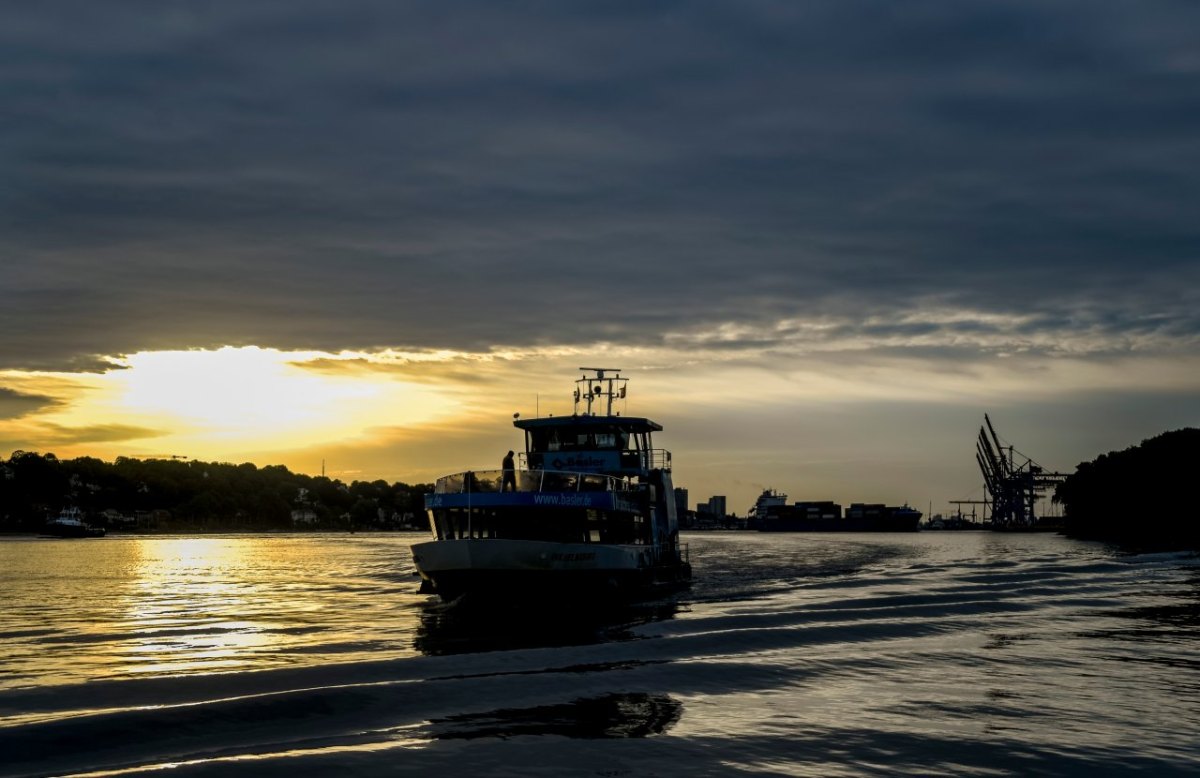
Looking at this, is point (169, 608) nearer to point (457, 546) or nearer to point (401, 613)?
point (401, 613)

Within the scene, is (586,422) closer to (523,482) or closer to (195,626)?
(523,482)

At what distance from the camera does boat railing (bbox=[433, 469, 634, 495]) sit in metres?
41.3

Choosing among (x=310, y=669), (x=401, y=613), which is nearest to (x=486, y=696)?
(x=310, y=669)

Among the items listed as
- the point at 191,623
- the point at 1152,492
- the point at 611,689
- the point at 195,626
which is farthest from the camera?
the point at 1152,492

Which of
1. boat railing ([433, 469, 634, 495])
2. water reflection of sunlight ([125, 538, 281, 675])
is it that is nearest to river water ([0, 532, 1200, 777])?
water reflection of sunlight ([125, 538, 281, 675])

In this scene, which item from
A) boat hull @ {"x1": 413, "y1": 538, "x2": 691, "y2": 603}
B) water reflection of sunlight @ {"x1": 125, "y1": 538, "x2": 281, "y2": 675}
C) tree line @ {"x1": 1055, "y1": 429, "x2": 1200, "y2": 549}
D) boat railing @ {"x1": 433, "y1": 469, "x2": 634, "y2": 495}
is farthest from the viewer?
tree line @ {"x1": 1055, "y1": 429, "x2": 1200, "y2": 549}

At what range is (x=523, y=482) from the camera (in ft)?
136

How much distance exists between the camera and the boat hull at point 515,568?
3991 cm

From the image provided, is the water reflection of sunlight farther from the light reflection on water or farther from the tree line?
the tree line

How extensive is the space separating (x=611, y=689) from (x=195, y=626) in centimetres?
2019

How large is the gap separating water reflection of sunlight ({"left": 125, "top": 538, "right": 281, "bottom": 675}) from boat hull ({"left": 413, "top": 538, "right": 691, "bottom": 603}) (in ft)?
22.9

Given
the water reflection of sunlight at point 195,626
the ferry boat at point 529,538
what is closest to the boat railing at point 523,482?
the ferry boat at point 529,538

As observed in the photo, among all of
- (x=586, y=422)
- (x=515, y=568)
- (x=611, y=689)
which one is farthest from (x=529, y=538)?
(x=611, y=689)

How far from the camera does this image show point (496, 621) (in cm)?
3803
